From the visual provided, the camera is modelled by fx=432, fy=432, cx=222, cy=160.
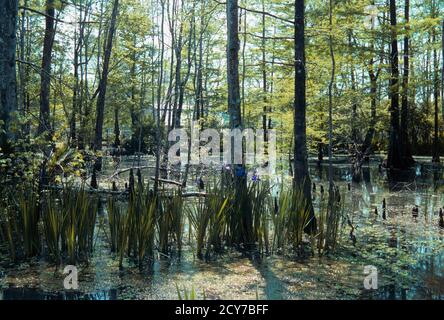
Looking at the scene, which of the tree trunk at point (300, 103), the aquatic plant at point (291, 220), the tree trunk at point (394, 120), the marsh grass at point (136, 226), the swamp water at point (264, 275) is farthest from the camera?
the tree trunk at point (394, 120)

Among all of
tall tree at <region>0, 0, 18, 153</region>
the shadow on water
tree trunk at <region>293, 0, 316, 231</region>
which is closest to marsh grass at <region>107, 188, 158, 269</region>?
the shadow on water

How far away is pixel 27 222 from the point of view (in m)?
4.11

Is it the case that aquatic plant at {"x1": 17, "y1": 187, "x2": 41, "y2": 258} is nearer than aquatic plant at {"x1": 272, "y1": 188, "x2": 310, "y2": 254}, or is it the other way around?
aquatic plant at {"x1": 17, "y1": 187, "x2": 41, "y2": 258}

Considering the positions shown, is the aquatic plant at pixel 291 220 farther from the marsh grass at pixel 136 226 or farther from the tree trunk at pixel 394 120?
the tree trunk at pixel 394 120

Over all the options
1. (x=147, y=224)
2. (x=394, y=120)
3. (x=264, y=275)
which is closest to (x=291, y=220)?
(x=264, y=275)

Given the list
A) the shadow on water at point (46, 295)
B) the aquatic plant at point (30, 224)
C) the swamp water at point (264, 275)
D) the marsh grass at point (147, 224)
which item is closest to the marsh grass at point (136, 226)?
the marsh grass at point (147, 224)

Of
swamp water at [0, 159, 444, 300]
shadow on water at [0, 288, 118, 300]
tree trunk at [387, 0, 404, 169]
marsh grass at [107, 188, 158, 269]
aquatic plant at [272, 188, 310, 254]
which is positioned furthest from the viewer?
tree trunk at [387, 0, 404, 169]

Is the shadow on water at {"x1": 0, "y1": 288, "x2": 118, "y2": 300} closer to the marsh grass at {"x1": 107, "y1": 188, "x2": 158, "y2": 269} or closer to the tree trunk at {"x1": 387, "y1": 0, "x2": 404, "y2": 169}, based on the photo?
the marsh grass at {"x1": 107, "y1": 188, "x2": 158, "y2": 269}

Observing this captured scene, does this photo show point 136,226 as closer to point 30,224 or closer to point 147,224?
point 147,224

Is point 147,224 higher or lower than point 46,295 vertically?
higher

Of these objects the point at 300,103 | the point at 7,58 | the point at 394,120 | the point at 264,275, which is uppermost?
the point at 7,58

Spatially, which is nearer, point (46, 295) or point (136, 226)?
point (46, 295)
